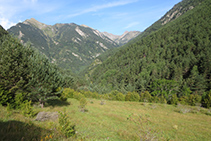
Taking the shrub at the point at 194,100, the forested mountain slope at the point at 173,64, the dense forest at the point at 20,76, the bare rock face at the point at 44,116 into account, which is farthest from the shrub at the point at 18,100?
the forested mountain slope at the point at 173,64

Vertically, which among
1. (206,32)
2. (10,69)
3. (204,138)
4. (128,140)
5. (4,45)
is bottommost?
(204,138)

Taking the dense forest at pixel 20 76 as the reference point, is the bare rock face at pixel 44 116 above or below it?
below

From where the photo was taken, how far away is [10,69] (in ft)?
50.1

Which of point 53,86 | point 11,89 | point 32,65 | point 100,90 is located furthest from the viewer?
point 100,90

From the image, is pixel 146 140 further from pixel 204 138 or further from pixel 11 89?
pixel 11 89

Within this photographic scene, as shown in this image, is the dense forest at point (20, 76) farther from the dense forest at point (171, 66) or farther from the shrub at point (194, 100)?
the dense forest at point (171, 66)

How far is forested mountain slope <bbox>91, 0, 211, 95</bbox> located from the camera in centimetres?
7419

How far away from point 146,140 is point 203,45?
452 ft

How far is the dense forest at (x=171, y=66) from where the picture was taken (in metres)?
70.6

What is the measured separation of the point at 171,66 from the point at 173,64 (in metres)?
2.57

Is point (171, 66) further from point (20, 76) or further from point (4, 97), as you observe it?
point (4, 97)

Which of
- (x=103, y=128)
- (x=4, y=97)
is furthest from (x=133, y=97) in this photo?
(x=4, y=97)

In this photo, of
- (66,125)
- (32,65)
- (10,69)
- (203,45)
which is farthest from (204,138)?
(203,45)

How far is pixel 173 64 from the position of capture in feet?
335
